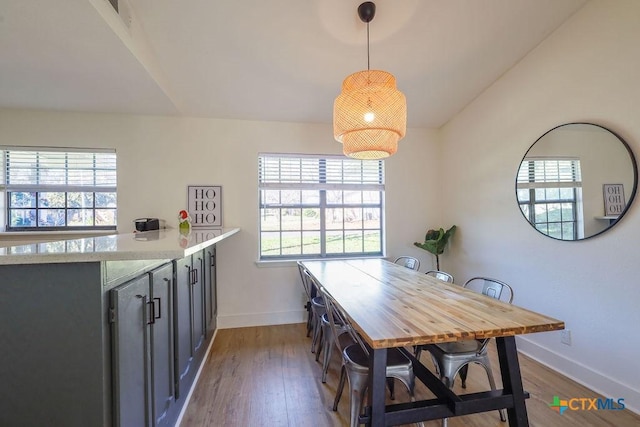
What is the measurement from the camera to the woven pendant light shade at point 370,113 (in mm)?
1773

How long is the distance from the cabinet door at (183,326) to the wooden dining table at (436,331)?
3.22ft

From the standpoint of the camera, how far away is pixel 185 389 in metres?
1.90

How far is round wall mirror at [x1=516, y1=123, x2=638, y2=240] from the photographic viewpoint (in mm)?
1988

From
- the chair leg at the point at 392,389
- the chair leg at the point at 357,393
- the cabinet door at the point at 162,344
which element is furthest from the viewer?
the chair leg at the point at 392,389

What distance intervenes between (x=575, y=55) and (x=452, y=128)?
1.44 metres

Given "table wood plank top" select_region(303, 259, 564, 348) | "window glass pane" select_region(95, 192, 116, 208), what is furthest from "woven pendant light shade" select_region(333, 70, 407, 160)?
"window glass pane" select_region(95, 192, 116, 208)

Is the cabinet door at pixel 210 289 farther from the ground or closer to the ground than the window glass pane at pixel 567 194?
closer to the ground

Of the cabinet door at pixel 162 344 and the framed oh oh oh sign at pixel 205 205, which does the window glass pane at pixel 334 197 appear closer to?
the framed oh oh oh sign at pixel 205 205

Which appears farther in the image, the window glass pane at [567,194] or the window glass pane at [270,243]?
the window glass pane at [270,243]

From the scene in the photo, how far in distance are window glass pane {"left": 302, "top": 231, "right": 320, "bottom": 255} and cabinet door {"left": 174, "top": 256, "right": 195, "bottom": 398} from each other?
5.54 ft

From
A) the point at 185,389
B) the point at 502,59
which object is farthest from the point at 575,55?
the point at 185,389

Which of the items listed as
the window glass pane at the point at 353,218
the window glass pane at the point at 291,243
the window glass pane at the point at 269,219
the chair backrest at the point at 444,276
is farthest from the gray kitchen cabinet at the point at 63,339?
the window glass pane at the point at 353,218

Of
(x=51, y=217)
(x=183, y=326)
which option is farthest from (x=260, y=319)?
(x=51, y=217)

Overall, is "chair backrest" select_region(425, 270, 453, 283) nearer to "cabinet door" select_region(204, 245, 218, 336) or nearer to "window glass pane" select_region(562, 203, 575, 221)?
"window glass pane" select_region(562, 203, 575, 221)
